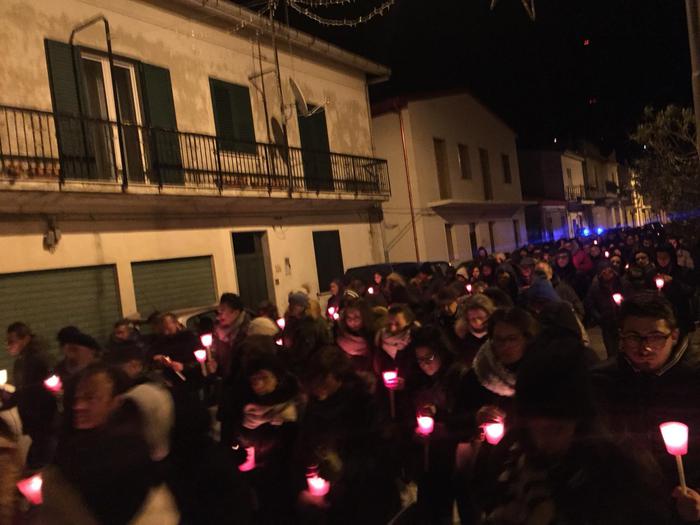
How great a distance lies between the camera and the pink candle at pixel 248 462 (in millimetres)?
3618

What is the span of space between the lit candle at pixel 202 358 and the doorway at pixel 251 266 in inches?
327

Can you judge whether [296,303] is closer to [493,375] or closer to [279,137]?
[493,375]

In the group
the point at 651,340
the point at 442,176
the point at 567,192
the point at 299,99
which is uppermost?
the point at 299,99

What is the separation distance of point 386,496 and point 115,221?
31.2ft

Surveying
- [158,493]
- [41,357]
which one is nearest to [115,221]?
[41,357]

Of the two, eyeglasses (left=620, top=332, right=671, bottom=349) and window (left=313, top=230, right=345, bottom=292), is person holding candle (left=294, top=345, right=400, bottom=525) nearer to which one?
eyeglasses (left=620, top=332, right=671, bottom=349)

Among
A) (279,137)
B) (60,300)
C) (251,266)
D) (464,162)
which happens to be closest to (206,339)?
(60,300)

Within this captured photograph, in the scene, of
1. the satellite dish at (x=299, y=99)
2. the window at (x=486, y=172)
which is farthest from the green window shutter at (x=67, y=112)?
the window at (x=486, y=172)

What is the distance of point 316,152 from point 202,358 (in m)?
11.1

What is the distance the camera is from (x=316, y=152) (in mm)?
16281

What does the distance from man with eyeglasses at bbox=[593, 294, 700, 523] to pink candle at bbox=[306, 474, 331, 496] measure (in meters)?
1.56

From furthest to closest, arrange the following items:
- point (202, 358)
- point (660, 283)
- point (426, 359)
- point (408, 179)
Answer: point (408, 179) → point (660, 283) → point (202, 358) → point (426, 359)

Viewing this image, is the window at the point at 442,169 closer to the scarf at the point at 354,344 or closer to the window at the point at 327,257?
the window at the point at 327,257

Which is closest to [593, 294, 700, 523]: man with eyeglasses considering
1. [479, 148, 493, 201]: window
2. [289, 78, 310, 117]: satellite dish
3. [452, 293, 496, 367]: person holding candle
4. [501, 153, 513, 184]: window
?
[452, 293, 496, 367]: person holding candle
